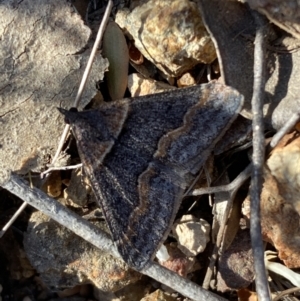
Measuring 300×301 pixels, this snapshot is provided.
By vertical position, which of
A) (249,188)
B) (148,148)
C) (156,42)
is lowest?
(249,188)

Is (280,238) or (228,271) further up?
(280,238)

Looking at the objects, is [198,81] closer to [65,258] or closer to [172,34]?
[172,34]

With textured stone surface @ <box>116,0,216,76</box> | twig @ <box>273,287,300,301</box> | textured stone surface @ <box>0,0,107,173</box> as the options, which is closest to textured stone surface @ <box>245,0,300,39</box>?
textured stone surface @ <box>116,0,216,76</box>

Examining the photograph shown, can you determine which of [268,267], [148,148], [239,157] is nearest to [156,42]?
[148,148]

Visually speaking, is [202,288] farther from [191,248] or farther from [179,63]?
[179,63]

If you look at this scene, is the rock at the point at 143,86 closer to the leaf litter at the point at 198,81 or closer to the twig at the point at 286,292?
the leaf litter at the point at 198,81

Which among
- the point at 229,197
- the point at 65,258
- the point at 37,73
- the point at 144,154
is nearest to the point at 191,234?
the point at 229,197

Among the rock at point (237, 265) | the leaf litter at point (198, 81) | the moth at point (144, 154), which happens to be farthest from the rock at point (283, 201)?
the moth at point (144, 154)
